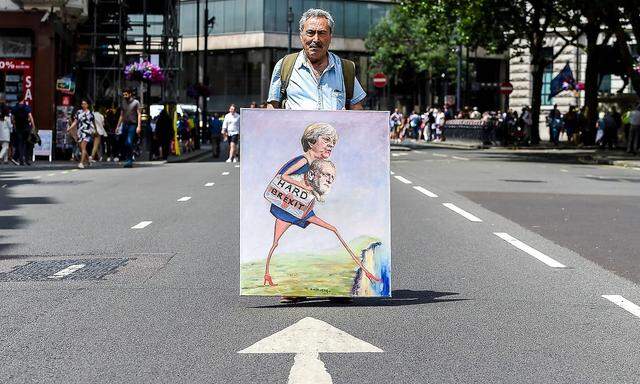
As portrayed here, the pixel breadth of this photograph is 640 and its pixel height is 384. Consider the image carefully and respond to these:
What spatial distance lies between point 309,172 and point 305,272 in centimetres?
63

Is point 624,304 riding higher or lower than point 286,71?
lower

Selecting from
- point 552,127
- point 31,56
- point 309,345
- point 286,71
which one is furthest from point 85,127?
point 552,127

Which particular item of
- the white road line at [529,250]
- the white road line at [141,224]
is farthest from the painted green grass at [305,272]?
the white road line at [141,224]

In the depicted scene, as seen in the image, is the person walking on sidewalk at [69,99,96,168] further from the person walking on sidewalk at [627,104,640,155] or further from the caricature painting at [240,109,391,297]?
the caricature painting at [240,109,391,297]

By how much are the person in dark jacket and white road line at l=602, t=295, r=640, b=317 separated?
30.3 metres

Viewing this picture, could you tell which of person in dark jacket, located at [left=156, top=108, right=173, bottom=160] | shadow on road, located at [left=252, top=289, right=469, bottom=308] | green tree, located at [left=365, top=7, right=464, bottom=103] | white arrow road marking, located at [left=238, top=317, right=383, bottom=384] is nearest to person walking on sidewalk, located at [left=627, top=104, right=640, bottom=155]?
person in dark jacket, located at [left=156, top=108, right=173, bottom=160]

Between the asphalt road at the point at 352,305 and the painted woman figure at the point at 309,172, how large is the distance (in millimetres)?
510

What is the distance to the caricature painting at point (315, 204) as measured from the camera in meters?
7.76

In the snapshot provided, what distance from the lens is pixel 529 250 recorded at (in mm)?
12000

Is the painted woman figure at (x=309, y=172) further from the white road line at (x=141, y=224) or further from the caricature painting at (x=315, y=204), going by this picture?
the white road line at (x=141, y=224)

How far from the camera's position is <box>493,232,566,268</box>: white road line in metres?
10.9

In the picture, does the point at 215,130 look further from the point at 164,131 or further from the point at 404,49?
the point at 404,49

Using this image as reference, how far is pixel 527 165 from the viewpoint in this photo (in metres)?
35.1

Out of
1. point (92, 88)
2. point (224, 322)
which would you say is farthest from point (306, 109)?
point (92, 88)
